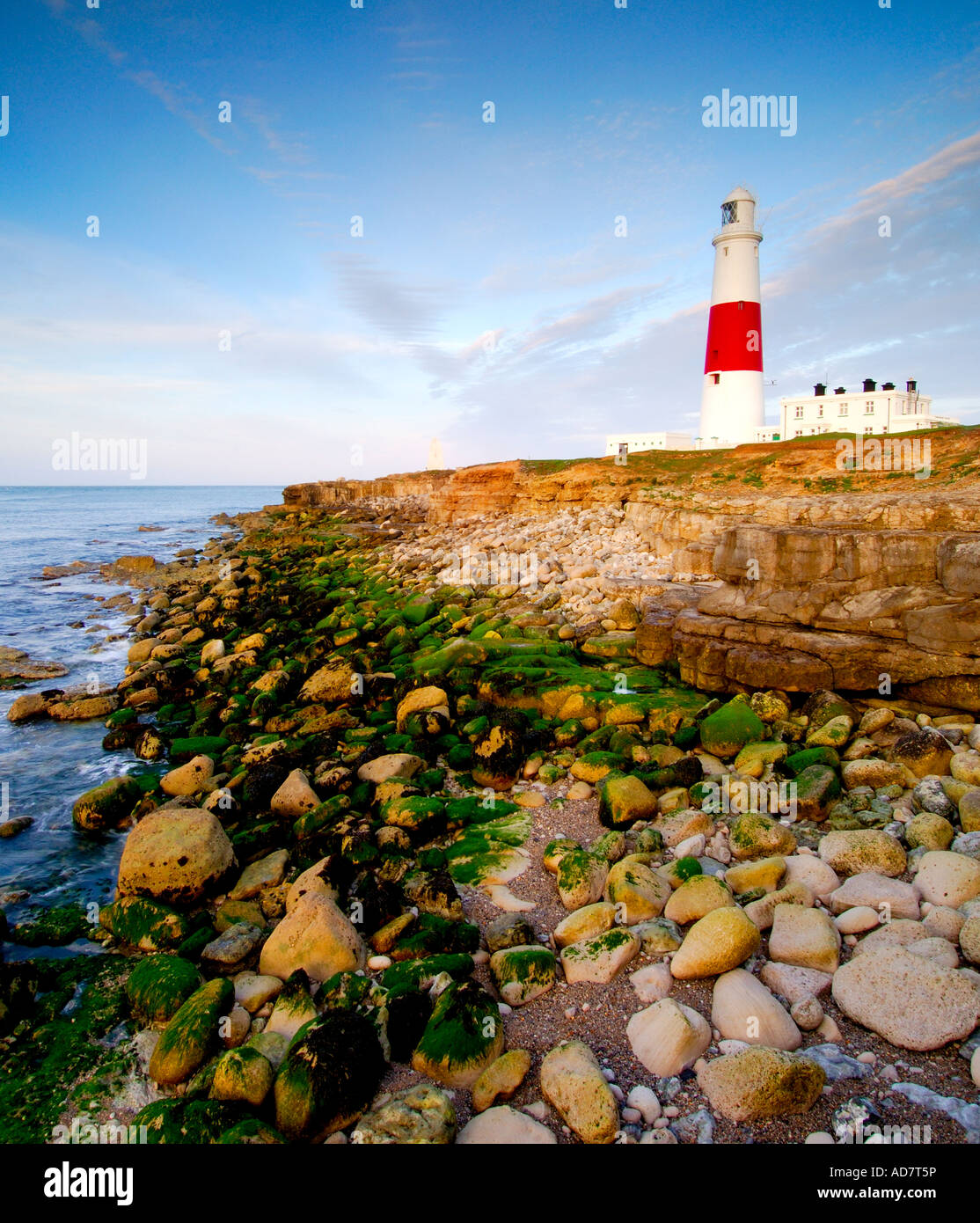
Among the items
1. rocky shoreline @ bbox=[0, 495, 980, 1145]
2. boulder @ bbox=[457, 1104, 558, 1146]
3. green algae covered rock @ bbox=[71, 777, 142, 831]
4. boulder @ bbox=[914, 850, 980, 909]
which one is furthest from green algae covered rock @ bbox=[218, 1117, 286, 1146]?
green algae covered rock @ bbox=[71, 777, 142, 831]

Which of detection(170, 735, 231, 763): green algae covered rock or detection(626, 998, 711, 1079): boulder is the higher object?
detection(170, 735, 231, 763): green algae covered rock

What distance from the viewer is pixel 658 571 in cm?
1591

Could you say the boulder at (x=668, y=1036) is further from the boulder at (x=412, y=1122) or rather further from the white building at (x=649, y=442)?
the white building at (x=649, y=442)

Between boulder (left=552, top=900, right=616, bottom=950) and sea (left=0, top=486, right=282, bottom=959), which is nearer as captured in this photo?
boulder (left=552, top=900, right=616, bottom=950)

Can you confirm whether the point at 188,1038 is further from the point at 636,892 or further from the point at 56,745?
the point at 56,745

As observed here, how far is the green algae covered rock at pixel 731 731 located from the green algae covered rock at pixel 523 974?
13.3 ft

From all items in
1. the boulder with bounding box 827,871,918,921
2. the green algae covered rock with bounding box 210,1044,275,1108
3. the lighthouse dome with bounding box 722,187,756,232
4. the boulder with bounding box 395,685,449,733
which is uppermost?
the lighthouse dome with bounding box 722,187,756,232

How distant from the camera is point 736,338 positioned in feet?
99.7

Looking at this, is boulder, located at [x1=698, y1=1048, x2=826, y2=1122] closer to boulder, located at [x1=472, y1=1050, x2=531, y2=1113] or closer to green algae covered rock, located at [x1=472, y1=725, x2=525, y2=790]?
boulder, located at [x1=472, y1=1050, x2=531, y2=1113]

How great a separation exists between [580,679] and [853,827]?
195 inches

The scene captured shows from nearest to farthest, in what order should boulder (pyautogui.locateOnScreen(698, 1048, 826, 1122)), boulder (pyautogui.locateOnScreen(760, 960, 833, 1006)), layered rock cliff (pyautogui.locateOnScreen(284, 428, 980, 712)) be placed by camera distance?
boulder (pyautogui.locateOnScreen(698, 1048, 826, 1122))
boulder (pyautogui.locateOnScreen(760, 960, 833, 1006))
layered rock cliff (pyautogui.locateOnScreen(284, 428, 980, 712))

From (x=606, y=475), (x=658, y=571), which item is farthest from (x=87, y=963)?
(x=606, y=475)

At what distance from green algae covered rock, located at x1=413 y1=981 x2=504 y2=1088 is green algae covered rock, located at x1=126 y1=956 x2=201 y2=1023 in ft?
7.05

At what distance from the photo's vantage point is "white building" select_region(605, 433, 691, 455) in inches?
1515
